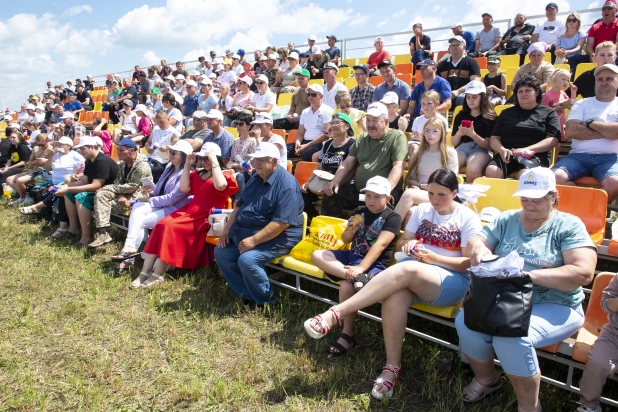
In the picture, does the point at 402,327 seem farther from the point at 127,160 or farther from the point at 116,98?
the point at 116,98

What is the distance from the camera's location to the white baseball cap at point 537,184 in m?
2.43

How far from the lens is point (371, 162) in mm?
4277

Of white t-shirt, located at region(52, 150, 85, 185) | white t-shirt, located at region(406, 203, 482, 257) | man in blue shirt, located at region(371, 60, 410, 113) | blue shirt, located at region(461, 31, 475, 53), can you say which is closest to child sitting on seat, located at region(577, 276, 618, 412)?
white t-shirt, located at region(406, 203, 482, 257)

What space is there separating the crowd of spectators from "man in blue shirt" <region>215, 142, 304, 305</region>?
1 centimetres

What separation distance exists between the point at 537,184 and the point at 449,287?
30.4 inches

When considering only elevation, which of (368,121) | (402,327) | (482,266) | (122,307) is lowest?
(122,307)

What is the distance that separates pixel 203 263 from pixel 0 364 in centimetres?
194

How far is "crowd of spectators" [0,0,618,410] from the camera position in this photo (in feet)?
8.34

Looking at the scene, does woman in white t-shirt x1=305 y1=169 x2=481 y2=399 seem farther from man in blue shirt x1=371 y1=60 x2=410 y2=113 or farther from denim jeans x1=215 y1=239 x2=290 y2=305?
man in blue shirt x1=371 y1=60 x2=410 y2=113

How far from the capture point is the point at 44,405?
2.66 meters

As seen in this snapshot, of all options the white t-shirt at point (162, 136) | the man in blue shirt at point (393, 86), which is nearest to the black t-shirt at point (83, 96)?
the white t-shirt at point (162, 136)

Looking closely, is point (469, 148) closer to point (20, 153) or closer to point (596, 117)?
point (596, 117)

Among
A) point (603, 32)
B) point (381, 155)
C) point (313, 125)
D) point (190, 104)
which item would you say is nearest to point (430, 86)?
point (313, 125)

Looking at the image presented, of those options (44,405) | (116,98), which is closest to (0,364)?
(44,405)
